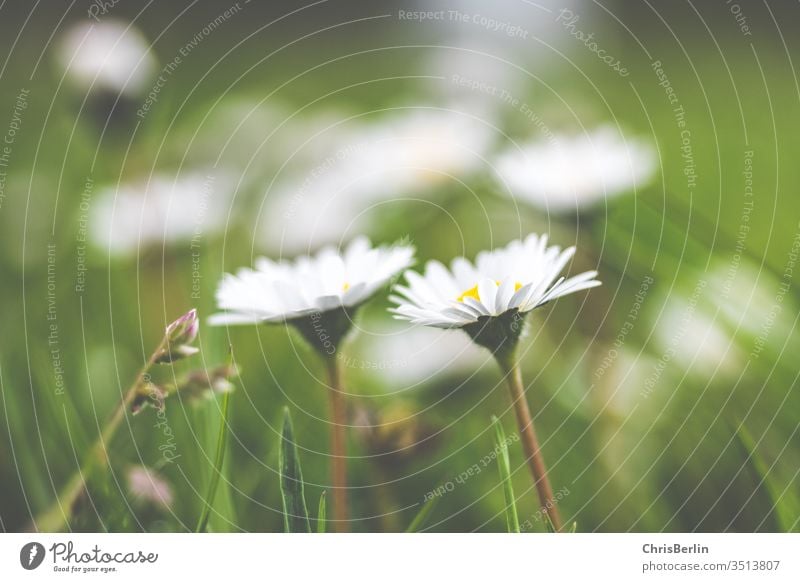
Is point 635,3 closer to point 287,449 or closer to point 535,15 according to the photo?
point 535,15

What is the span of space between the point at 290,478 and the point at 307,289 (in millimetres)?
89

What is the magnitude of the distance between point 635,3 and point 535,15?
72 millimetres

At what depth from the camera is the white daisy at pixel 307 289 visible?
0.34 metres

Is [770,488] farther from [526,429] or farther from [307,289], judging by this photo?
[307,289]

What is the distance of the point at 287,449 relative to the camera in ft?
1.01

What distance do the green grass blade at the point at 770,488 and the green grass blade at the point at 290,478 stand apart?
206 millimetres

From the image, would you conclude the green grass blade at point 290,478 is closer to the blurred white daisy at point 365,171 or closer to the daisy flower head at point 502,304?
the daisy flower head at point 502,304

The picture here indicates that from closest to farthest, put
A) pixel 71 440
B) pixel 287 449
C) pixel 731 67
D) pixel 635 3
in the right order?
pixel 287 449 < pixel 71 440 < pixel 635 3 < pixel 731 67

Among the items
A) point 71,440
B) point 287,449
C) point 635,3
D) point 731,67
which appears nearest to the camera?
point 287,449
